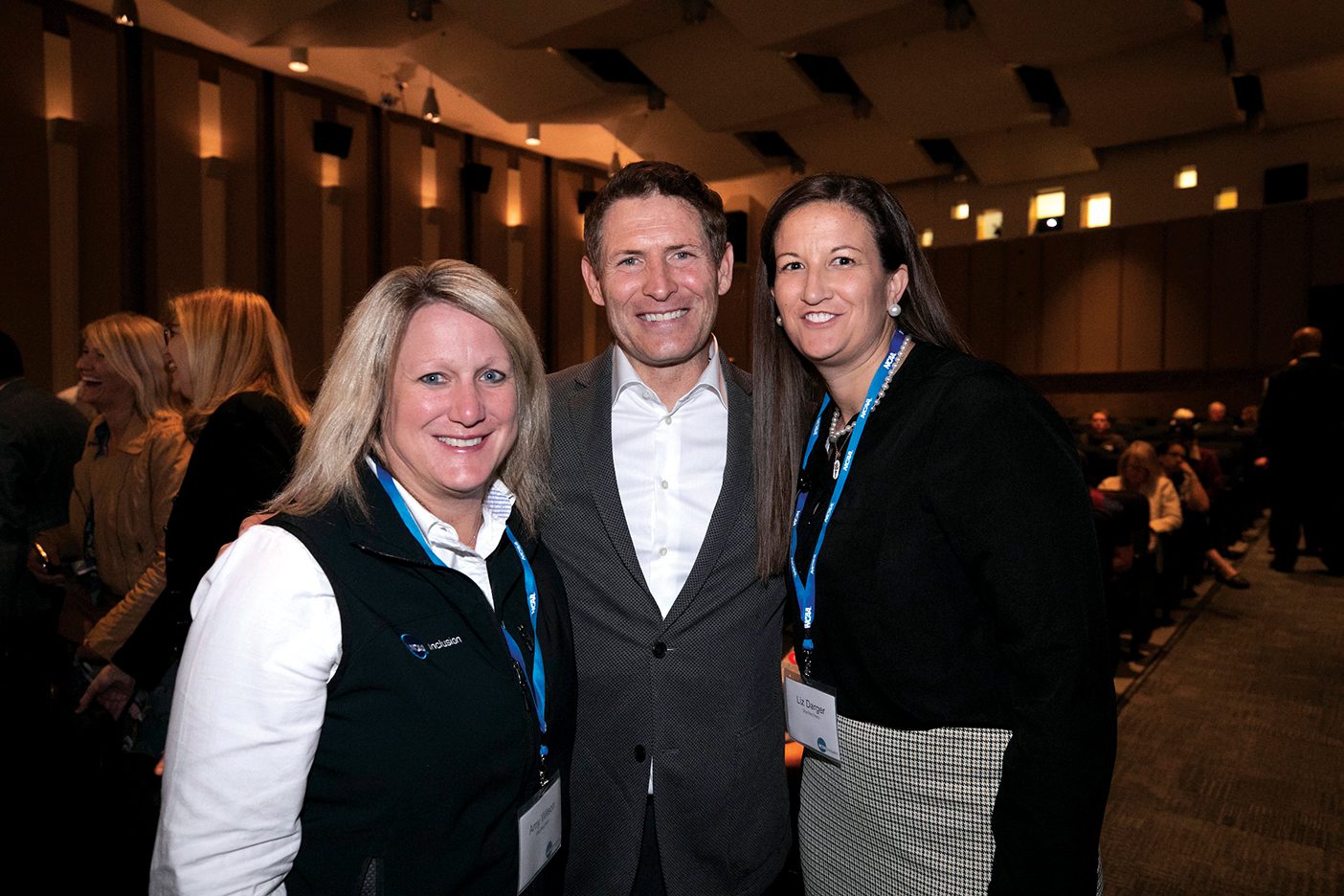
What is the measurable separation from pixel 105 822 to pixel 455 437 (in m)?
2.63

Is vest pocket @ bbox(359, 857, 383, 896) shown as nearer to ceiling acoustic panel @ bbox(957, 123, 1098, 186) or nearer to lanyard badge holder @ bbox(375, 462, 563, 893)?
lanyard badge holder @ bbox(375, 462, 563, 893)

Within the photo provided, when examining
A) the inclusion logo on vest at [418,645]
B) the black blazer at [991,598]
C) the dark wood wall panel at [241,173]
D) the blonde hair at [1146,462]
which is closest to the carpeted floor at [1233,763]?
the blonde hair at [1146,462]

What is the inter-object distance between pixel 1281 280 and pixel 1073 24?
7032 mm

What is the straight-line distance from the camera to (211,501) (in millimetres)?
1875

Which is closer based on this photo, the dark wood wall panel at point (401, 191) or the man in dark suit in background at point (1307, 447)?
the man in dark suit in background at point (1307, 447)

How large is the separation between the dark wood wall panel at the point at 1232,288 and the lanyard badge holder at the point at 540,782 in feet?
43.8

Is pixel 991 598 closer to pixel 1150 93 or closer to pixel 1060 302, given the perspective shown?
pixel 1150 93

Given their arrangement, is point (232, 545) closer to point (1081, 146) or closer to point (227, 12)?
point (227, 12)

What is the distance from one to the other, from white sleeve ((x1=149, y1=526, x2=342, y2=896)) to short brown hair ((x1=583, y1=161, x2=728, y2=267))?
3.32 ft

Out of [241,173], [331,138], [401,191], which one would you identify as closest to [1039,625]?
[241,173]

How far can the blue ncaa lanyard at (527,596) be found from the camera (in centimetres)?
112

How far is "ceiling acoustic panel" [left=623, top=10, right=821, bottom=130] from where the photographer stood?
25.1ft

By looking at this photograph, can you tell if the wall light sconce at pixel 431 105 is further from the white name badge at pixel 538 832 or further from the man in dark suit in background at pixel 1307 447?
the white name badge at pixel 538 832

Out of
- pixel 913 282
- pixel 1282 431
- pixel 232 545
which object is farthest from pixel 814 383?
pixel 1282 431
